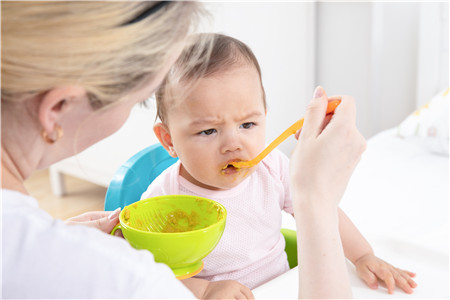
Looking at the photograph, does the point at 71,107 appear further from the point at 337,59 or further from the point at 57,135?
the point at 337,59

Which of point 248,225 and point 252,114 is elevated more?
point 252,114

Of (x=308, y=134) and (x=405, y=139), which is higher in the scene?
(x=308, y=134)

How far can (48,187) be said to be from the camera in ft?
8.43

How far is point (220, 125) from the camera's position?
784 millimetres

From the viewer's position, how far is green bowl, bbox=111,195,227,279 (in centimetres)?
60

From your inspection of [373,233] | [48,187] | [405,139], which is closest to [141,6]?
[373,233]

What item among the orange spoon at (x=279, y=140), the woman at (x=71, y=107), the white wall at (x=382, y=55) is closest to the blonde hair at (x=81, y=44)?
the woman at (x=71, y=107)

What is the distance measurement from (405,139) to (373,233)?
77 cm

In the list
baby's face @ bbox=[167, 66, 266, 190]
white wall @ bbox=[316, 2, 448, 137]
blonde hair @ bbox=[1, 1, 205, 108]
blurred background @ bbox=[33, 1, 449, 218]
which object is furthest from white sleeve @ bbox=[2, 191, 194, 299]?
white wall @ bbox=[316, 2, 448, 137]

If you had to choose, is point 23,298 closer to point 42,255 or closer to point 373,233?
point 42,255

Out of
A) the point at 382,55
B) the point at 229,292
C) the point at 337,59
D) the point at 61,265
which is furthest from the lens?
the point at 337,59

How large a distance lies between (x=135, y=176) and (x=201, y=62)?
12.1 inches

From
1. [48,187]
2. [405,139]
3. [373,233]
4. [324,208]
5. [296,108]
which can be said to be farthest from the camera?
[48,187]

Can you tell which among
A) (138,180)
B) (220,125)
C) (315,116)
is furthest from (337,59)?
(315,116)
